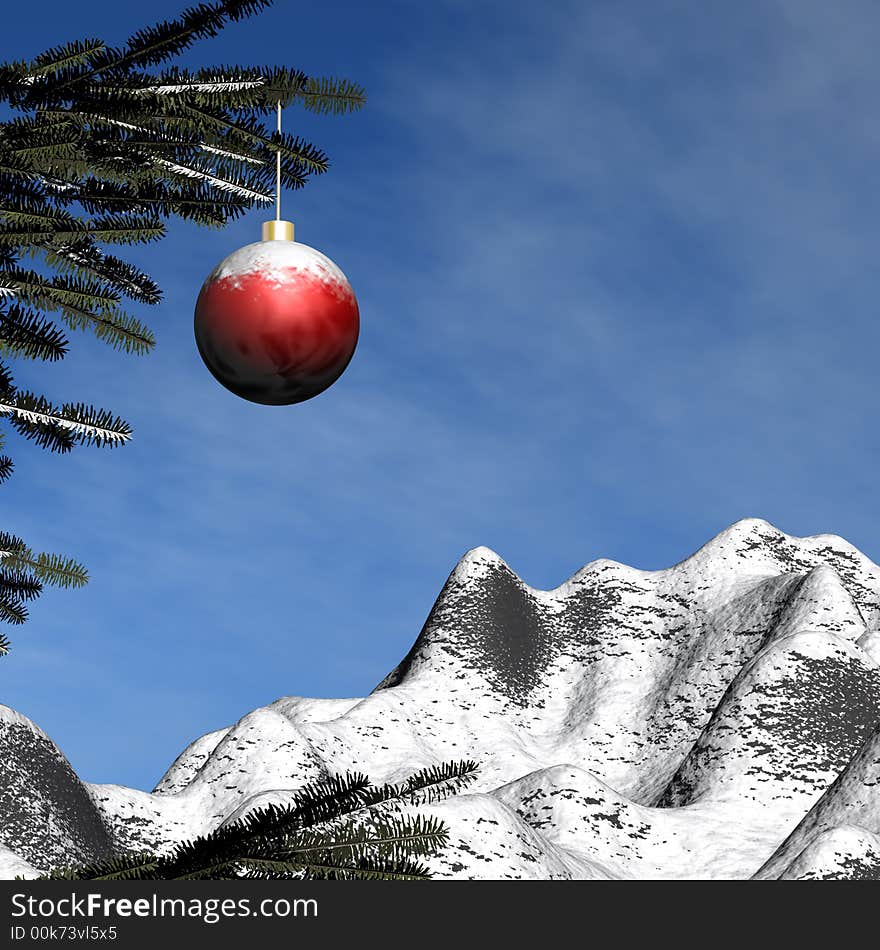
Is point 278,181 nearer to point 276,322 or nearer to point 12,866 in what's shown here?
point 276,322

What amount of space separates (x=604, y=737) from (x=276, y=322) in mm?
39216

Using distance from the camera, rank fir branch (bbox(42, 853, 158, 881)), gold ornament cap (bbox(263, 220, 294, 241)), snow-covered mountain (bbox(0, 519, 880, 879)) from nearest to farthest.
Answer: fir branch (bbox(42, 853, 158, 881))
gold ornament cap (bbox(263, 220, 294, 241))
snow-covered mountain (bbox(0, 519, 880, 879))

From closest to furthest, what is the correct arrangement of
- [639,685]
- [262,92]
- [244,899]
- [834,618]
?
[244,899], [262,92], [834,618], [639,685]

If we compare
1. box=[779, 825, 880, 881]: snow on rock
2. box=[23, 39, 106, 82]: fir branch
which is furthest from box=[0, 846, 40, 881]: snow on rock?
box=[23, 39, 106, 82]: fir branch

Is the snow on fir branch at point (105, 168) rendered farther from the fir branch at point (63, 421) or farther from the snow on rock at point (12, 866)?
the snow on rock at point (12, 866)

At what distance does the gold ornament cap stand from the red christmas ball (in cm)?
12

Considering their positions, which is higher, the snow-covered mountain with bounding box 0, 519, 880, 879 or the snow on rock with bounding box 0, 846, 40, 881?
Result: the snow-covered mountain with bounding box 0, 519, 880, 879

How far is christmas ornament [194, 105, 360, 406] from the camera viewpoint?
15.8 ft

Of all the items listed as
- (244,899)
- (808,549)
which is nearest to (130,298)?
(244,899)

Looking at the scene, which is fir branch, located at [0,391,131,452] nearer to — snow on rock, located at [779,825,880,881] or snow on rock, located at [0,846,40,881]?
snow on rock, located at [0,846,40,881]

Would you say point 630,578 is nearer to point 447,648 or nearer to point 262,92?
point 447,648

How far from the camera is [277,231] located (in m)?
5.14

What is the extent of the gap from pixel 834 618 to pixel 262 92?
130 feet

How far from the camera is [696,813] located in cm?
3194
